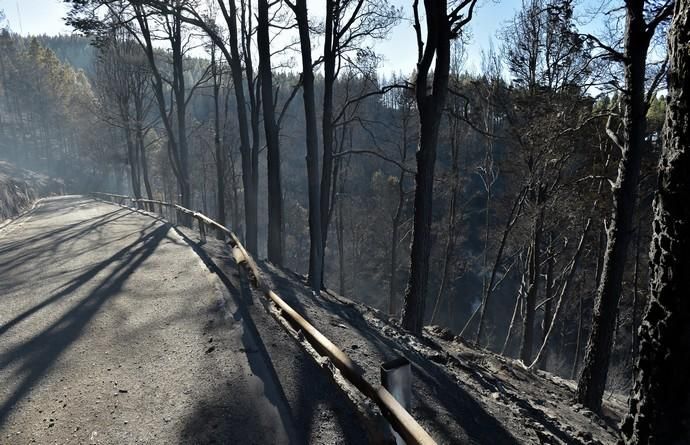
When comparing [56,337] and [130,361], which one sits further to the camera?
[56,337]

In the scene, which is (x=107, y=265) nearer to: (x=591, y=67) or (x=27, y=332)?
(x=27, y=332)

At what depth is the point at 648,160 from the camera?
1387cm

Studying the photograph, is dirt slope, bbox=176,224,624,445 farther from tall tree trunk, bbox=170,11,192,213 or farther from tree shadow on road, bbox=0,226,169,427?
tall tree trunk, bbox=170,11,192,213

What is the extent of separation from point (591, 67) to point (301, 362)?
40.8 feet

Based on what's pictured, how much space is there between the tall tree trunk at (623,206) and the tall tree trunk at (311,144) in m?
7.28

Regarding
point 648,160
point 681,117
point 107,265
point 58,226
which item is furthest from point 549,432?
point 58,226

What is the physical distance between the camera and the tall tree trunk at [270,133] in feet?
43.0

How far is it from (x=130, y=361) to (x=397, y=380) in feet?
12.5

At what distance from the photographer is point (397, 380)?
8.98 feet

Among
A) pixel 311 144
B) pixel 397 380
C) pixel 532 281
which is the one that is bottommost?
pixel 532 281

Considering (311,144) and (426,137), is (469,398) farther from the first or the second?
(311,144)

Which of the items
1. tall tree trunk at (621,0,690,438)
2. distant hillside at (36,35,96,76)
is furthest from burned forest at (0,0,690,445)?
distant hillside at (36,35,96,76)

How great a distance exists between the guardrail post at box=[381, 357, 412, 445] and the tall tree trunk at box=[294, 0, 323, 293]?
30.1ft

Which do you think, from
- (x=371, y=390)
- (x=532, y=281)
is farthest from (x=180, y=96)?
(x=371, y=390)
